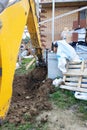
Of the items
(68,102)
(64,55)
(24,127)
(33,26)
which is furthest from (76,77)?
(24,127)

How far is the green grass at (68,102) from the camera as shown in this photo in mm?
4734

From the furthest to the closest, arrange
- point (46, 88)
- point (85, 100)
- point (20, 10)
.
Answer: point (46, 88)
point (85, 100)
point (20, 10)

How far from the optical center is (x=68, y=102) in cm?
513

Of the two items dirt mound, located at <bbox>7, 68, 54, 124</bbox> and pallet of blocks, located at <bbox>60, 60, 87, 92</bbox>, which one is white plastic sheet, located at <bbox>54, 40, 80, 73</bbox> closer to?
pallet of blocks, located at <bbox>60, 60, 87, 92</bbox>

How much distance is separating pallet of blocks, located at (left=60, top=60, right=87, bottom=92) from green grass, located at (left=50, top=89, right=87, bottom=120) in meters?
0.16

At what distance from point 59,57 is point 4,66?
3.83 metres

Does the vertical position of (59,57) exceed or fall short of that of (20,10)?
it falls short

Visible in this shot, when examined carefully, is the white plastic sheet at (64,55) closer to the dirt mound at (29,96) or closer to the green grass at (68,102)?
the dirt mound at (29,96)

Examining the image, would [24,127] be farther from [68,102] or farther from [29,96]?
[29,96]

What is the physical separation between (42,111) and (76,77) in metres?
1.54

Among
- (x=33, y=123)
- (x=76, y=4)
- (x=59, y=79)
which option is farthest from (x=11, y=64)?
(x=76, y=4)

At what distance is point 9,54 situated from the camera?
254 cm

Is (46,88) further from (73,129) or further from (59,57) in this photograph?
(73,129)

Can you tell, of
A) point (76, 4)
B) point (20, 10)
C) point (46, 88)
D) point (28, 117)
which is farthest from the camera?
point (76, 4)
